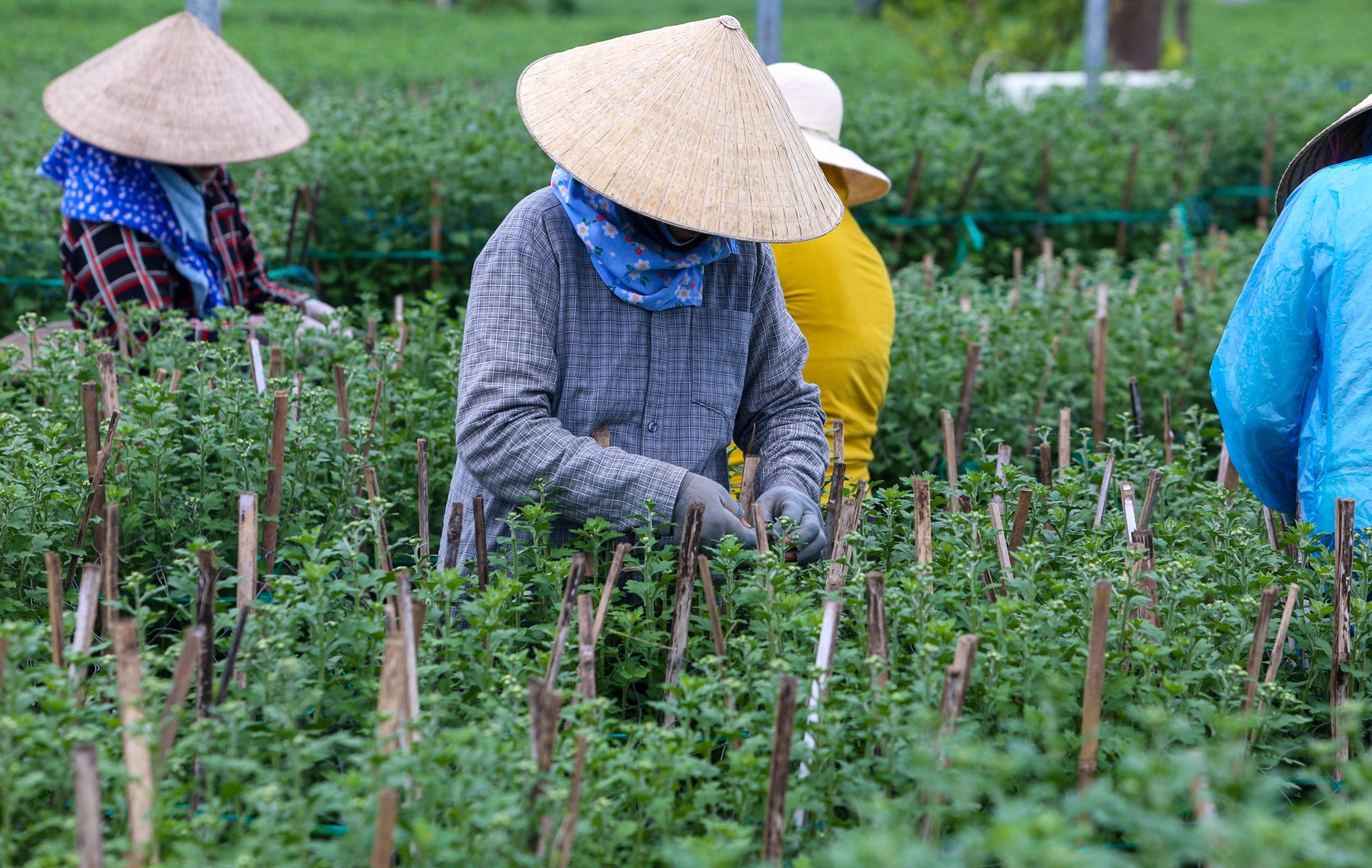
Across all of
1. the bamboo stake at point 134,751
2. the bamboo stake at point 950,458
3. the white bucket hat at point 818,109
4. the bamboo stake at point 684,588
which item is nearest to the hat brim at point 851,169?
the white bucket hat at point 818,109

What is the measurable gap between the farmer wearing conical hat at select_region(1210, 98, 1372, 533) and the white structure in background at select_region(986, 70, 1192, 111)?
609 centimetres

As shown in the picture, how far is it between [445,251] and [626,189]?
3849 mm

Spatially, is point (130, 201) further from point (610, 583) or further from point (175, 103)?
point (610, 583)

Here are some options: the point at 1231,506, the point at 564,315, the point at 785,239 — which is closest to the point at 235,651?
the point at 564,315

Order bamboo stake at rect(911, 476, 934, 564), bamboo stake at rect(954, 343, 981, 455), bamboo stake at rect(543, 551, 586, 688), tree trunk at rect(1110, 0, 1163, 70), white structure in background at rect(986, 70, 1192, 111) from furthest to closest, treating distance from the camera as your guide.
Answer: tree trunk at rect(1110, 0, 1163, 70) < white structure in background at rect(986, 70, 1192, 111) < bamboo stake at rect(954, 343, 981, 455) < bamboo stake at rect(911, 476, 934, 564) < bamboo stake at rect(543, 551, 586, 688)

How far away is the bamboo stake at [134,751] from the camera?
1559 millimetres

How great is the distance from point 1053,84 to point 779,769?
878 cm

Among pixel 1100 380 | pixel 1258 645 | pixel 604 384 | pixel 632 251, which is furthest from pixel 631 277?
pixel 1100 380

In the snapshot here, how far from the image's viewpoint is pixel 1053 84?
Answer: 955 centimetres

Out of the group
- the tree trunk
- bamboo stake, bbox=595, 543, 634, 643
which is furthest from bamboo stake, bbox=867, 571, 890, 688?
the tree trunk

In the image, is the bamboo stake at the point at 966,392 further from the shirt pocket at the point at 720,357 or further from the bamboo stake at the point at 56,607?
the bamboo stake at the point at 56,607

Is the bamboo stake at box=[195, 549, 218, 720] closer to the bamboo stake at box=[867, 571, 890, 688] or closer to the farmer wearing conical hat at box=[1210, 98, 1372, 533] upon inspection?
the bamboo stake at box=[867, 571, 890, 688]

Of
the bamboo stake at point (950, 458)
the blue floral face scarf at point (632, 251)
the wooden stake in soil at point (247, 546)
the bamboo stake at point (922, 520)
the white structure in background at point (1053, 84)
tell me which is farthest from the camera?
the white structure in background at point (1053, 84)

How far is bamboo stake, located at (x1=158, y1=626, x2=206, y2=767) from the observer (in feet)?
5.43
